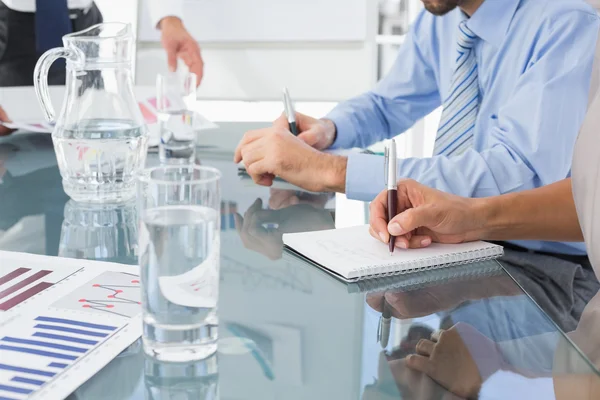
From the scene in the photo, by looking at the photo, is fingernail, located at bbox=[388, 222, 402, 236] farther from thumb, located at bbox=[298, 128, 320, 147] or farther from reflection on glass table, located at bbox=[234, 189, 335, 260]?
thumb, located at bbox=[298, 128, 320, 147]

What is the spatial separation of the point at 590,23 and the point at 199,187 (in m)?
0.91

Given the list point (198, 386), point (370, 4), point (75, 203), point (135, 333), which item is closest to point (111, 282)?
point (135, 333)

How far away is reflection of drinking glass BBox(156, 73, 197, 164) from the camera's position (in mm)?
1427

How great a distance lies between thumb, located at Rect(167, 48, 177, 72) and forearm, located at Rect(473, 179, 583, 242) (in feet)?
4.89

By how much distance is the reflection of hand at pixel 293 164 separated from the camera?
4.08ft

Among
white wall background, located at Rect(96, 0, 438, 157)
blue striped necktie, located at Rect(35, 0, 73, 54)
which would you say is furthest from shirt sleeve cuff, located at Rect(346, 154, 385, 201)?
white wall background, located at Rect(96, 0, 438, 157)

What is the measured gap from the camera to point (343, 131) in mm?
1634

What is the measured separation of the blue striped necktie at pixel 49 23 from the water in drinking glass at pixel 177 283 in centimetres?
144

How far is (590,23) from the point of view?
49.8 inches

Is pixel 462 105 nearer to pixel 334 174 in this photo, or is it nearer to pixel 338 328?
pixel 334 174

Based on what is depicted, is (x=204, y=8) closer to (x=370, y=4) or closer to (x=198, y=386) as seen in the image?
(x=370, y=4)

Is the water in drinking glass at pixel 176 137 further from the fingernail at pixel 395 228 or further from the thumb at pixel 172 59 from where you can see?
the thumb at pixel 172 59

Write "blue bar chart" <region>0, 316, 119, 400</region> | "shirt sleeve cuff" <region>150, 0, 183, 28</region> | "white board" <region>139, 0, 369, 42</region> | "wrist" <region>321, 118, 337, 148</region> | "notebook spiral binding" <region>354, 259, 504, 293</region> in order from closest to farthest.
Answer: "blue bar chart" <region>0, 316, 119, 400</region> → "notebook spiral binding" <region>354, 259, 504, 293</region> → "wrist" <region>321, 118, 337, 148</region> → "shirt sleeve cuff" <region>150, 0, 183, 28</region> → "white board" <region>139, 0, 369, 42</region>

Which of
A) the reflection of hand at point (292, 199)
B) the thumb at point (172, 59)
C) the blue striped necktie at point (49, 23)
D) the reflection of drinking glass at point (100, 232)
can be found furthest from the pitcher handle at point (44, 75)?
the thumb at point (172, 59)
